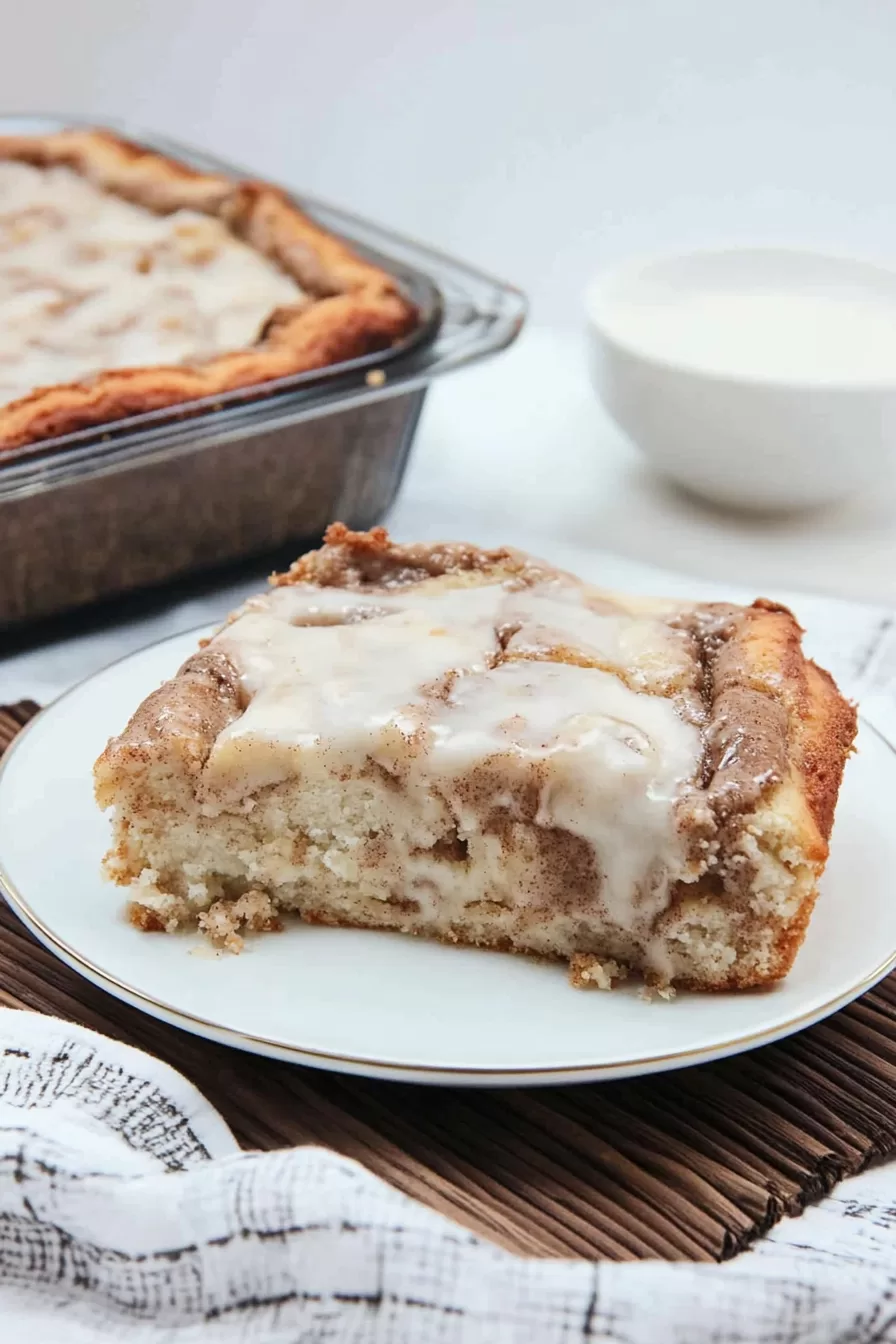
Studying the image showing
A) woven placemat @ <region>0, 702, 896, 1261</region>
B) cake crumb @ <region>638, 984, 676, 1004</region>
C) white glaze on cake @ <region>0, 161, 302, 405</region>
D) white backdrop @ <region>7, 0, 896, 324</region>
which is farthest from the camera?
white backdrop @ <region>7, 0, 896, 324</region>

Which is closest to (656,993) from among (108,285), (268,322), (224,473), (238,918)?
(238,918)

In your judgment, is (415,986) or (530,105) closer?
(415,986)

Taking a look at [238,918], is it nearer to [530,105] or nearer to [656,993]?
[656,993]

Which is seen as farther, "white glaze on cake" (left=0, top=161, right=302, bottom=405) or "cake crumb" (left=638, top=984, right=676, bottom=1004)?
"white glaze on cake" (left=0, top=161, right=302, bottom=405)

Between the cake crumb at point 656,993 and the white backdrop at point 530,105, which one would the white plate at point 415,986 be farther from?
the white backdrop at point 530,105

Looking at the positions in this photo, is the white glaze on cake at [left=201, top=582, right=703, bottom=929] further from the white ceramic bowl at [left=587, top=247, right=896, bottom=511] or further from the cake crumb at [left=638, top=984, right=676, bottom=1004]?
the white ceramic bowl at [left=587, top=247, right=896, bottom=511]

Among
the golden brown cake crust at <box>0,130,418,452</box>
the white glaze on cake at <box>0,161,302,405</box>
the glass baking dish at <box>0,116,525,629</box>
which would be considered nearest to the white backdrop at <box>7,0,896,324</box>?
the golden brown cake crust at <box>0,130,418,452</box>

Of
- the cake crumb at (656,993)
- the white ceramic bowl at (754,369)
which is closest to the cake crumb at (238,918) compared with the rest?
the cake crumb at (656,993)
